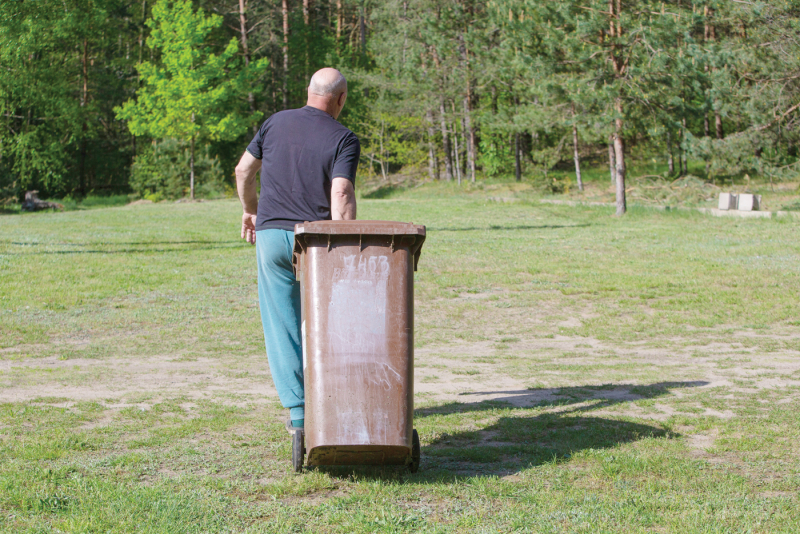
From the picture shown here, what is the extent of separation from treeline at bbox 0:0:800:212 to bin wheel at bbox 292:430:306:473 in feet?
70.0

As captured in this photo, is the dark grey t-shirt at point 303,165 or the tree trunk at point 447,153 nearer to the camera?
the dark grey t-shirt at point 303,165

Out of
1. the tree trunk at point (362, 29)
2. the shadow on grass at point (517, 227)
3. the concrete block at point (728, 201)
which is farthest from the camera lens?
the tree trunk at point (362, 29)

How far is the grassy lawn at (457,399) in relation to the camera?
3.46m

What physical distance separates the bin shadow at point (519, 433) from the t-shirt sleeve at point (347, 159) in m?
1.57

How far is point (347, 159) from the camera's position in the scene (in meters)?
4.05

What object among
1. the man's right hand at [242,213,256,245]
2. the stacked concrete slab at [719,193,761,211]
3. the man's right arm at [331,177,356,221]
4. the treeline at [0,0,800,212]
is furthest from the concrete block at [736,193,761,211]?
the man's right arm at [331,177,356,221]

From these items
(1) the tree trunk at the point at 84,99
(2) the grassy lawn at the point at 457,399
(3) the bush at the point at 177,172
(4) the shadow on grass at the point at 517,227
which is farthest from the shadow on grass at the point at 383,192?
(2) the grassy lawn at the point at 457,399

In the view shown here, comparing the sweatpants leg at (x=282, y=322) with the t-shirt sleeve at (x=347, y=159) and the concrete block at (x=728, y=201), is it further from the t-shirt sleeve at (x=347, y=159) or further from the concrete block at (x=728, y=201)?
the concrete block at (x=728, y=201)

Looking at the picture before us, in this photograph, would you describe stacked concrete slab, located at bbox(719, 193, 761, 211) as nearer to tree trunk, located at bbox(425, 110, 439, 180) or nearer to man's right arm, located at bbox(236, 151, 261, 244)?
man's right arm, located at bbox(236, 151, 261, 244)

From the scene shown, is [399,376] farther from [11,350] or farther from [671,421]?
[11,350]

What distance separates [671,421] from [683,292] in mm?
7569

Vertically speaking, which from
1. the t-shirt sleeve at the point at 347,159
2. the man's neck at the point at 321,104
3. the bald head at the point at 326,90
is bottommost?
the t-shirt sleeve at the point at 347,159

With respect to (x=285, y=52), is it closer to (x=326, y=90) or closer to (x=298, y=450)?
(x=326, y=90)

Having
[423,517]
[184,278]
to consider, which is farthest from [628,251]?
[423,517]
